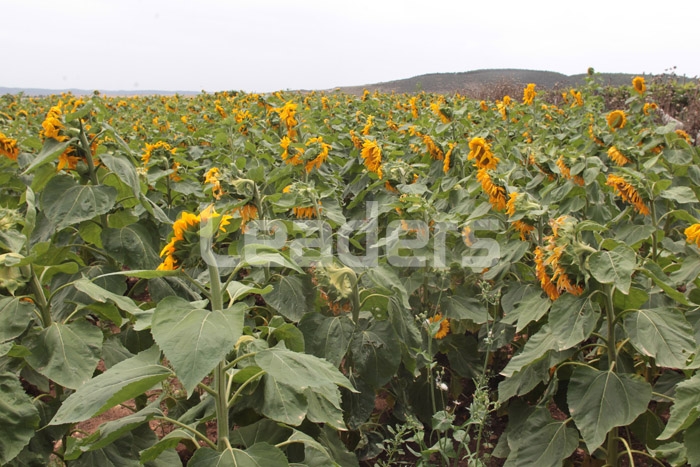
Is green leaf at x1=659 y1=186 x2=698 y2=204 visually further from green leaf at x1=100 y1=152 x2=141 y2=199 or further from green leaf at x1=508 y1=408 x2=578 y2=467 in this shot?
green leaf at x1=100 y1=152 x2=141 y2=199

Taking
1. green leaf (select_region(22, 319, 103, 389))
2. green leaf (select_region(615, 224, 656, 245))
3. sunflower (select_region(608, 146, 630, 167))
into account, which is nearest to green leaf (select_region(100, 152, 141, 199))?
green leaf (select_region(22, 319, 103, 389))

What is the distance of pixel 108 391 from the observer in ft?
4.12

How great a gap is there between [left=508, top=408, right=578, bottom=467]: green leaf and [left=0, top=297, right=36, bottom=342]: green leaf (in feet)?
6.08

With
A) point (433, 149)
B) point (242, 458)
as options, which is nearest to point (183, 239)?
point (242, 458)

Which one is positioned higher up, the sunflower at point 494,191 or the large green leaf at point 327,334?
the sunflower at point 494,191

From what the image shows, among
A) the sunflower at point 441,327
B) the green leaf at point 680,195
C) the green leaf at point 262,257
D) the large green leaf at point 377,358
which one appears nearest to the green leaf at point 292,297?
the large green leaf at point 377,358

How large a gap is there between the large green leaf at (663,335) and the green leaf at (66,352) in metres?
1.85

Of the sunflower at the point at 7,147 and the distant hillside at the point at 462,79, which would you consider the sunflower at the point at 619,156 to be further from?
the distant hillside at the point at 462,79

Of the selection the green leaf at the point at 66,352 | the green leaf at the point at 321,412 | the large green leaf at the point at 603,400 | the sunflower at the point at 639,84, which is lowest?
the large green leaf at the point at 603,400

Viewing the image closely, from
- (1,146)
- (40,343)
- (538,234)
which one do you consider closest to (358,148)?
(538,234)

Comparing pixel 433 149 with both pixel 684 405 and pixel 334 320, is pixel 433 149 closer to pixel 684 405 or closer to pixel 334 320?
pixel 334 320

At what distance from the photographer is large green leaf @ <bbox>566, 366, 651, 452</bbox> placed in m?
1.86

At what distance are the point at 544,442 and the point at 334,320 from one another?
98cm

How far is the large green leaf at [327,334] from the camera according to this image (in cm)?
223
